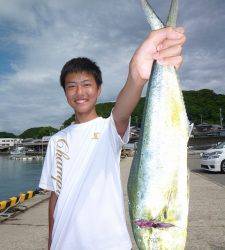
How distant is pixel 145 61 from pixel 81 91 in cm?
79

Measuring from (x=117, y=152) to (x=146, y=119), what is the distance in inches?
29.2

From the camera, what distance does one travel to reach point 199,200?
1017cm

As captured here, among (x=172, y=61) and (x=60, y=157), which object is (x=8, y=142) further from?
(x=172, y=61)

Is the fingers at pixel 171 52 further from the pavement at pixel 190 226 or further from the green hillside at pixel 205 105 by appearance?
the green hillside at pixel 205 105

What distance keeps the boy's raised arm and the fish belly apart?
0.07m

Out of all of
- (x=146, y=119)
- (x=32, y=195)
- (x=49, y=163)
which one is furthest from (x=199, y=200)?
(x=146, y=119)

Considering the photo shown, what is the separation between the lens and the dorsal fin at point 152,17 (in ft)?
6.20

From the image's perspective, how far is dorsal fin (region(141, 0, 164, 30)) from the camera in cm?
189

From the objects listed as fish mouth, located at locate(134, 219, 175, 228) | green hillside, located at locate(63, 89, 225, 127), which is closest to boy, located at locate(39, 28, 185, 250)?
fish mouth, located at locate(134, 219, 175, 228)

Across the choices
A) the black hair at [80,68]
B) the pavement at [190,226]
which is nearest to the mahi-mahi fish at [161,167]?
the black hair at [80,68]

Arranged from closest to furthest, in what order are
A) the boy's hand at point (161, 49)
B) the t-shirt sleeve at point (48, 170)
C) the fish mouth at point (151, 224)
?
the fish mouth at point (151, 224)
the boy's hand at point (161, 49)
the t-shirt sleeve at point (48, 170)

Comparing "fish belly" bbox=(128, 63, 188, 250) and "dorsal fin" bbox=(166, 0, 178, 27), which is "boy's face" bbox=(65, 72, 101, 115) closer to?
"fish belly" bbox=(128, 63, 188, 250)

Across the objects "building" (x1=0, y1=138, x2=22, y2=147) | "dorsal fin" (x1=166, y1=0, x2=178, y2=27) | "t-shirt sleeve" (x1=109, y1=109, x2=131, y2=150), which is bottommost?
"t-shirt sleeve" (x1=109, y1=109, x2=131, y2=150)

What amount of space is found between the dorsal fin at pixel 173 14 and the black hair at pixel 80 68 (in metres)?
1.12
